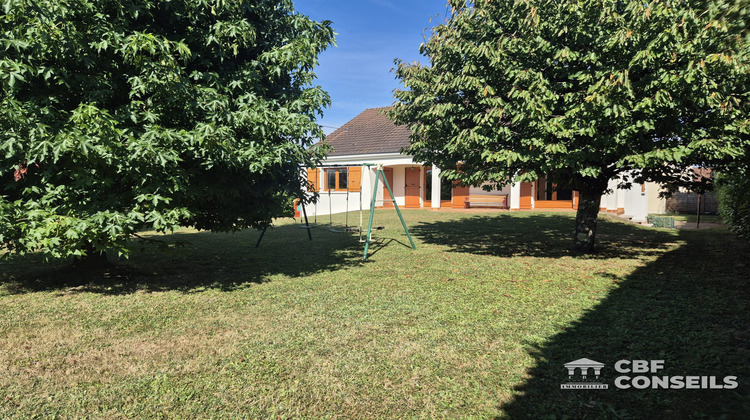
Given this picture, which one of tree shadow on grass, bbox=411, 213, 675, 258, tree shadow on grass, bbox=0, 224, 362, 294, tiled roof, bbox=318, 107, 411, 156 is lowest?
tree shadow on grass, bbox=0, 224, 362, 294

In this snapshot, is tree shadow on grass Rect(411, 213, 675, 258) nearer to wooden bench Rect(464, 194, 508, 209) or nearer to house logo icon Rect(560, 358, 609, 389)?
wooden bench Rect(464, 194, 508, 209)

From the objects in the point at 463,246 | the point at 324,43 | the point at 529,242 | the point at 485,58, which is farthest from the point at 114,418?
the point at 529,242

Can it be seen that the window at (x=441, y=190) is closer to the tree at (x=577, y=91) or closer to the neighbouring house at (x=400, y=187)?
the neighbouring house at (x=400, y=187)

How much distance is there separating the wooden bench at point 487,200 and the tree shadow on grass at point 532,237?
4.54 meters

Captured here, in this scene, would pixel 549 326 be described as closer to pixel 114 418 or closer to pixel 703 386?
pixel 703 386

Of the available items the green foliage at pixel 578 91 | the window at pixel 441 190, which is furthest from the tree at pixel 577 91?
the window at pixel 441 190

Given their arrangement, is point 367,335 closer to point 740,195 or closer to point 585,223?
point 585,223

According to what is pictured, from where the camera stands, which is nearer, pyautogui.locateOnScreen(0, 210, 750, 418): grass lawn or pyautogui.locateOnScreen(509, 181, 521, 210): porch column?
pyautogui.locateOnScreen(0, 210, 750, 418): grass lawn

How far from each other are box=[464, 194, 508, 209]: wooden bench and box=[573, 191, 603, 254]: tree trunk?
41.7ft

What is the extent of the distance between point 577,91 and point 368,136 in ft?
60.3

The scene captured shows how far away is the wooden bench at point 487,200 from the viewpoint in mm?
21938

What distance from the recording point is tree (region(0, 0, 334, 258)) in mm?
4562

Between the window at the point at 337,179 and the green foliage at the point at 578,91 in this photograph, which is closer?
the green foliage at the point at 578,91

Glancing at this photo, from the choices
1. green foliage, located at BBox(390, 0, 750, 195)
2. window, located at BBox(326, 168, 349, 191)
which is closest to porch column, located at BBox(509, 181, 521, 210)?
window, located at BBox(326, 168, 349, 191)
